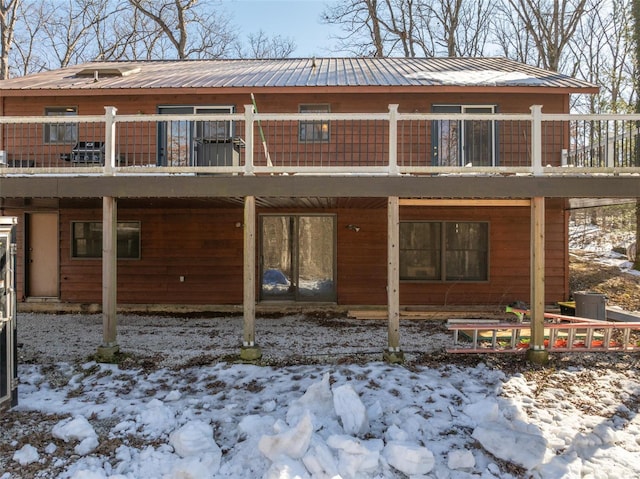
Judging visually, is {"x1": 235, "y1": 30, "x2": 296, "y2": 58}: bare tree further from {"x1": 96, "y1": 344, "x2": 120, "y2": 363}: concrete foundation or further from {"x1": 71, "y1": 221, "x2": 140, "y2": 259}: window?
{"x1": 96, "y1": 344, "x2": 120, "y2": 363}: concrete foundation

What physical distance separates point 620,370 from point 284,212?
658 centimetres

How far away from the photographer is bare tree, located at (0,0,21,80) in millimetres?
18656

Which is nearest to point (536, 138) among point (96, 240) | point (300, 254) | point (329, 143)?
point (329, 143)

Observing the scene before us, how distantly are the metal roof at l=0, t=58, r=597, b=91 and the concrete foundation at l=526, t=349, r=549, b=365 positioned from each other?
560 cm

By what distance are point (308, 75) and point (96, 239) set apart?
20.5 feet

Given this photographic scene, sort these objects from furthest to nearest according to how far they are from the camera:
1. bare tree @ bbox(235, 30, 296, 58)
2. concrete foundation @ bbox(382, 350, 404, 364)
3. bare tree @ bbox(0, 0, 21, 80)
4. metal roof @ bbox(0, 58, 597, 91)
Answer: bare tree @ bbox(235, 30, 296, 58) → bare tree @ bbox(0, 0, 21, 80) → metal roof @ bbox(0, 58, 597, 91) → concrete foundation @ bbox(382, 350, 404, 364)

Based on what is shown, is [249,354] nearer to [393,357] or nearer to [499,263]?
[393,357]

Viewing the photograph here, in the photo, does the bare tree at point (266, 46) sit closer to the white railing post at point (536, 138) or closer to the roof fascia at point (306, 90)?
the roof fascia at point (306, 90)

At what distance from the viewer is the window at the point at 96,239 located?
9.92 metres

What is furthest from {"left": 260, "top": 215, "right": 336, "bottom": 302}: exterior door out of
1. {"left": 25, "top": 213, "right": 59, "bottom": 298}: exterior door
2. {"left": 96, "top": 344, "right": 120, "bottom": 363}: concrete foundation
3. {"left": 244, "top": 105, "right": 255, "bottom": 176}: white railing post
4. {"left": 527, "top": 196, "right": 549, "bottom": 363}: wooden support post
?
{"left": 25, "top": 213, "right": 59, "bottom": 298}: exterior door

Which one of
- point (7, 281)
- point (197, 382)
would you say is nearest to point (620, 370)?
point (197, 382)

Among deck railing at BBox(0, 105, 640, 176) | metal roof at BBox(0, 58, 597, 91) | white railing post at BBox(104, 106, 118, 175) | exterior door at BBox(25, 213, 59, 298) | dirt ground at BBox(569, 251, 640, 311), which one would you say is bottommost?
dirt ground at BBox(569, 251, 640, 311)

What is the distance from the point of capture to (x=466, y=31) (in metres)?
20.9

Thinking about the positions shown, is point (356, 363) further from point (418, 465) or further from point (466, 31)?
point (466, 31)
